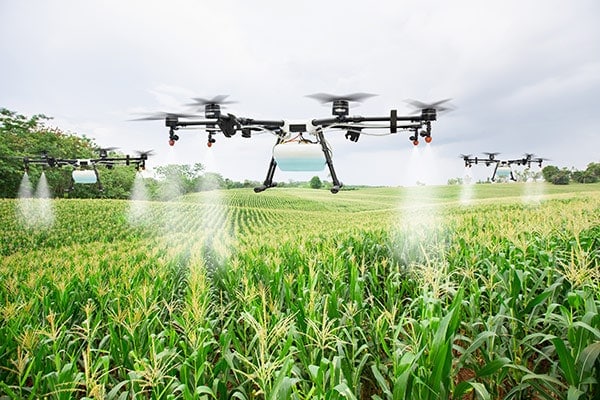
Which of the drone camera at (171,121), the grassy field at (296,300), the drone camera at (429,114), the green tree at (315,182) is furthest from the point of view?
the green tree at (315,182)

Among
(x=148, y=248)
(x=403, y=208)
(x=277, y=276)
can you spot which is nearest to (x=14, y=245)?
(x=148, y=248)

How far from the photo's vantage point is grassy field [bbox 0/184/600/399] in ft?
4.81

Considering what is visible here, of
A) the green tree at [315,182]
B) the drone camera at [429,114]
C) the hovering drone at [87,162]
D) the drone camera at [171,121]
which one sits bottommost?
the green tree at [315,182]

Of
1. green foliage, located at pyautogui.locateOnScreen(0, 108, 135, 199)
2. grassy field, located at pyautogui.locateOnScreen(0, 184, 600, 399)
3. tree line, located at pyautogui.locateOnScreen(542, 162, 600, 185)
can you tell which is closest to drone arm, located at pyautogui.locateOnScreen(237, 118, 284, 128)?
grassy field, located at pyautogui.locateOnScreen(0, 184, 600, 399)

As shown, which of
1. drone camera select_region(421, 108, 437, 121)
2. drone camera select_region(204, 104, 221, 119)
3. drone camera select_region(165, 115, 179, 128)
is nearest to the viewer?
drone camera select_region(204, 104, 221, 119)

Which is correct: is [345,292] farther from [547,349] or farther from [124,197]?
[124,197]

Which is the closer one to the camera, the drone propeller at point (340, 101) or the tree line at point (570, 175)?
the drone propeller at point (340, 101)

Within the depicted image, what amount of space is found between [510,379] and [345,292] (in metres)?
1.21

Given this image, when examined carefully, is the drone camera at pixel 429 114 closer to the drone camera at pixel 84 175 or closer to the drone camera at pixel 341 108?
the drone camera at pixel 341 108

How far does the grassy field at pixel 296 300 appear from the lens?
1.47 meters

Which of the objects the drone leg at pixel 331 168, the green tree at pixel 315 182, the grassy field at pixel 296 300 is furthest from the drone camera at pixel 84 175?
the drone leg at pixel 331 168

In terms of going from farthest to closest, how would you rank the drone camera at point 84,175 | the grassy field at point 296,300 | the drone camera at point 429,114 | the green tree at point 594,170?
the green tree at point 594,170 < the drone camera at point 84,175 < the drone camera at point 429,114 < the grassy field at point 296,300

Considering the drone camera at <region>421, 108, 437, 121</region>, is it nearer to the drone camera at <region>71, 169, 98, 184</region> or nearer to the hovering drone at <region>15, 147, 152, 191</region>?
the hovering drone at <region>15, 147, 152, 191</region>

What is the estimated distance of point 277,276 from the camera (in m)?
3.04
